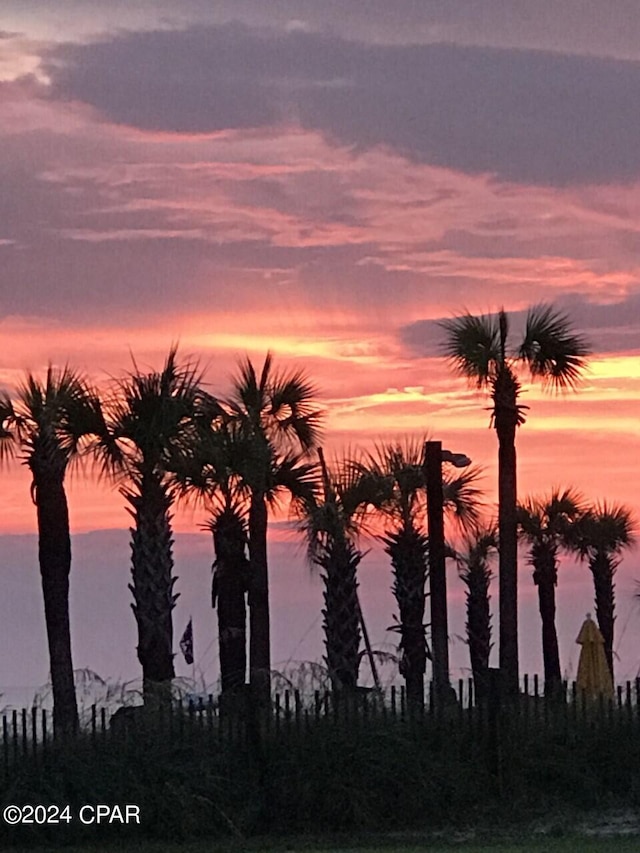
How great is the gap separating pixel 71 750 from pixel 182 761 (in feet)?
4.65

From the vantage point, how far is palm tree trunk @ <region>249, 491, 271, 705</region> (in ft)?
103

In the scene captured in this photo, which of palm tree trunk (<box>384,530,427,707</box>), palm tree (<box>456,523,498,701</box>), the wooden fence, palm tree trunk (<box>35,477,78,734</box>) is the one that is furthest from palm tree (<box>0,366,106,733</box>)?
palm tree (<box>456,523,498,701</box>)

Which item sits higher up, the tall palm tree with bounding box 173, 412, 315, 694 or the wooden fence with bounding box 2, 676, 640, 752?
the tall palm tree with bounding box 173, 412, 315, 694

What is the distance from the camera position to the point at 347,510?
1446 inches

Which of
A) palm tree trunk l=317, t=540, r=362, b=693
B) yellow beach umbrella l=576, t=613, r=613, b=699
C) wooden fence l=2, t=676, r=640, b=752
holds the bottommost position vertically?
wooden fence l=2, t=676, r=640, b=752

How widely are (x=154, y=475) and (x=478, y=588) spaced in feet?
87.1

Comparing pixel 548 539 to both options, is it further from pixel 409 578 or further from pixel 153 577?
pixel 153 577

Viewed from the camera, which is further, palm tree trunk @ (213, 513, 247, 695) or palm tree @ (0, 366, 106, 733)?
palm tree trunk @ (213, 513, 247, 695)

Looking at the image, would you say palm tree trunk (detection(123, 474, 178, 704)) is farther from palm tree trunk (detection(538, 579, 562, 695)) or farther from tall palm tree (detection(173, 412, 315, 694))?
palm tree trunk (detection(538, 579, 562, 695))

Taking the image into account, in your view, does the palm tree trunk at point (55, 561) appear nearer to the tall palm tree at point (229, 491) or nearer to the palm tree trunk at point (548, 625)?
the tall palm tree at point (229, 491)

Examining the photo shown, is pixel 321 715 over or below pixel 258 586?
below

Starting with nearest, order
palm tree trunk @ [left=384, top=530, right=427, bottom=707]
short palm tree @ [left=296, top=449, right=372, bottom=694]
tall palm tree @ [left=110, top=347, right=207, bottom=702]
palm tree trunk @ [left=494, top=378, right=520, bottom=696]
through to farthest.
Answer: tall palm tree @ [left=110, top=347, right=207, bottom=702] < palm tree trunk @ [left=494, top=378, right=520, bottom=696] < short palm tree @ [left=296, top=449, right=372, bottom=694] < palm tree trunk @ [left=384, top=530, right=427, bottom=707]

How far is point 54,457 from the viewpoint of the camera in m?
26.7

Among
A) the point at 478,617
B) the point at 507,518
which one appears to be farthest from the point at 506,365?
the point at 478,617
